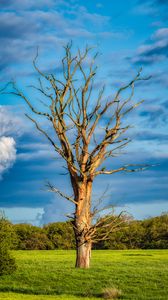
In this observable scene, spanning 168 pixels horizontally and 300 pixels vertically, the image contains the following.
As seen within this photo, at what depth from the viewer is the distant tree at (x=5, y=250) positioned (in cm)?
2838

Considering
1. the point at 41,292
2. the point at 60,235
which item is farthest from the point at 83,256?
the point at 60,235

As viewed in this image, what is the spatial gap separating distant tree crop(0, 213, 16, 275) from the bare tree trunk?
11.0 ft

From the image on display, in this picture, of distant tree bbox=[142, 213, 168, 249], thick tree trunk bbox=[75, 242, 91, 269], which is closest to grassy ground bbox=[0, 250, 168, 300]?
thick tree trunk bbox=[75, 242, 91, 269]

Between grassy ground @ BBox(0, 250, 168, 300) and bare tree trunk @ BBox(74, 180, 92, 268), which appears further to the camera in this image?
bare tree trunk @ BBox(74, 180, 92, 268)

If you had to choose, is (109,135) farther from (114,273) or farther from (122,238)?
(122,238)

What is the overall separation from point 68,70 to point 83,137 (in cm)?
429

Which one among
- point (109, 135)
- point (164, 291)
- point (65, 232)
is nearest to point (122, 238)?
point (65, 232)

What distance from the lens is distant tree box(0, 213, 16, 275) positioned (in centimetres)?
2838

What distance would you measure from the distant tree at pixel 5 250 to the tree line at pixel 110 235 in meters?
23.7

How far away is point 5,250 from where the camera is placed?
2970 centimetres

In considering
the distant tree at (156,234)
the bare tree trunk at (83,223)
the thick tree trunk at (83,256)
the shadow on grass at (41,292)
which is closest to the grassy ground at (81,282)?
the shadow on grass at (41,292)

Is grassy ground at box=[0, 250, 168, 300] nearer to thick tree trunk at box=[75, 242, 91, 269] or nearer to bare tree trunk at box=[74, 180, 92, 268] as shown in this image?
thick tree trunk at box=[75, 242, 91, 269]

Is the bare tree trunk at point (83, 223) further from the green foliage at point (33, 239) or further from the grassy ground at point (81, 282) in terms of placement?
the green foliage at point (33, 239)

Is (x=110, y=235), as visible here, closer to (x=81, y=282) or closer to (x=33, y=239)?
(x=33, y=239)
